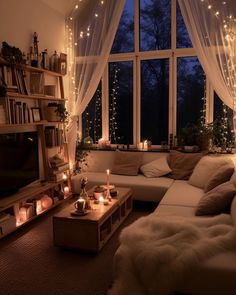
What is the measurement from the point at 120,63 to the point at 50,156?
6.59 feet

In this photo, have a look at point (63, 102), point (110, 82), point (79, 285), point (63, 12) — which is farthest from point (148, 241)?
point (63, 12)

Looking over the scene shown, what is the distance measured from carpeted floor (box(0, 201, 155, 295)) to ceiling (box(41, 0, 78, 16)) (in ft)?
11.6

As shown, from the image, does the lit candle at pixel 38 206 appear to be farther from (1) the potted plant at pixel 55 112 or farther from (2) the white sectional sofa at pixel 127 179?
(1) the potted plant at pixel 55 112

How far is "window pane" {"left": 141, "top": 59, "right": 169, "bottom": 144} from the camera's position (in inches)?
196

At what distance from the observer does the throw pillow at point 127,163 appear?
4.63m

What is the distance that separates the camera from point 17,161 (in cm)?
363

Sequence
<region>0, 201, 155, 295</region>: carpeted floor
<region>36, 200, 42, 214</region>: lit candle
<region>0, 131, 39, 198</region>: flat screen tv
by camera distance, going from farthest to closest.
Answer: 1. <region>36, 200, 42, 214</region>: lit candle
2. <region>0, 131, 39, 198</region>: flat screen tv
3. <region>0, 201, 155, 295</region>: carpeted floor

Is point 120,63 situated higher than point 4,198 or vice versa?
point 120,63

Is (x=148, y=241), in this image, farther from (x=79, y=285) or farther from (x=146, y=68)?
(x=146, y=68)

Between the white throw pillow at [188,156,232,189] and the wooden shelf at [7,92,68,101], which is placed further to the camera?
the white throw pillow at [188,156,232,189]

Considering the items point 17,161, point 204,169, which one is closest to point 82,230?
point 17,161

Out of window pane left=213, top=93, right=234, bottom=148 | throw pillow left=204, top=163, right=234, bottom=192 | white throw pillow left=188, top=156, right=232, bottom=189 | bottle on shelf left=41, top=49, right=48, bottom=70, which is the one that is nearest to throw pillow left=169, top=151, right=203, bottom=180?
white throw pillow left=188, top=156, right=232, bottom=189

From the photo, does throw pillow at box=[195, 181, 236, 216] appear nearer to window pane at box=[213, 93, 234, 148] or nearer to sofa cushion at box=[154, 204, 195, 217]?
sofa cushion at box=[154, 204, 195, 217]

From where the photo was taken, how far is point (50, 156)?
4.75 m
